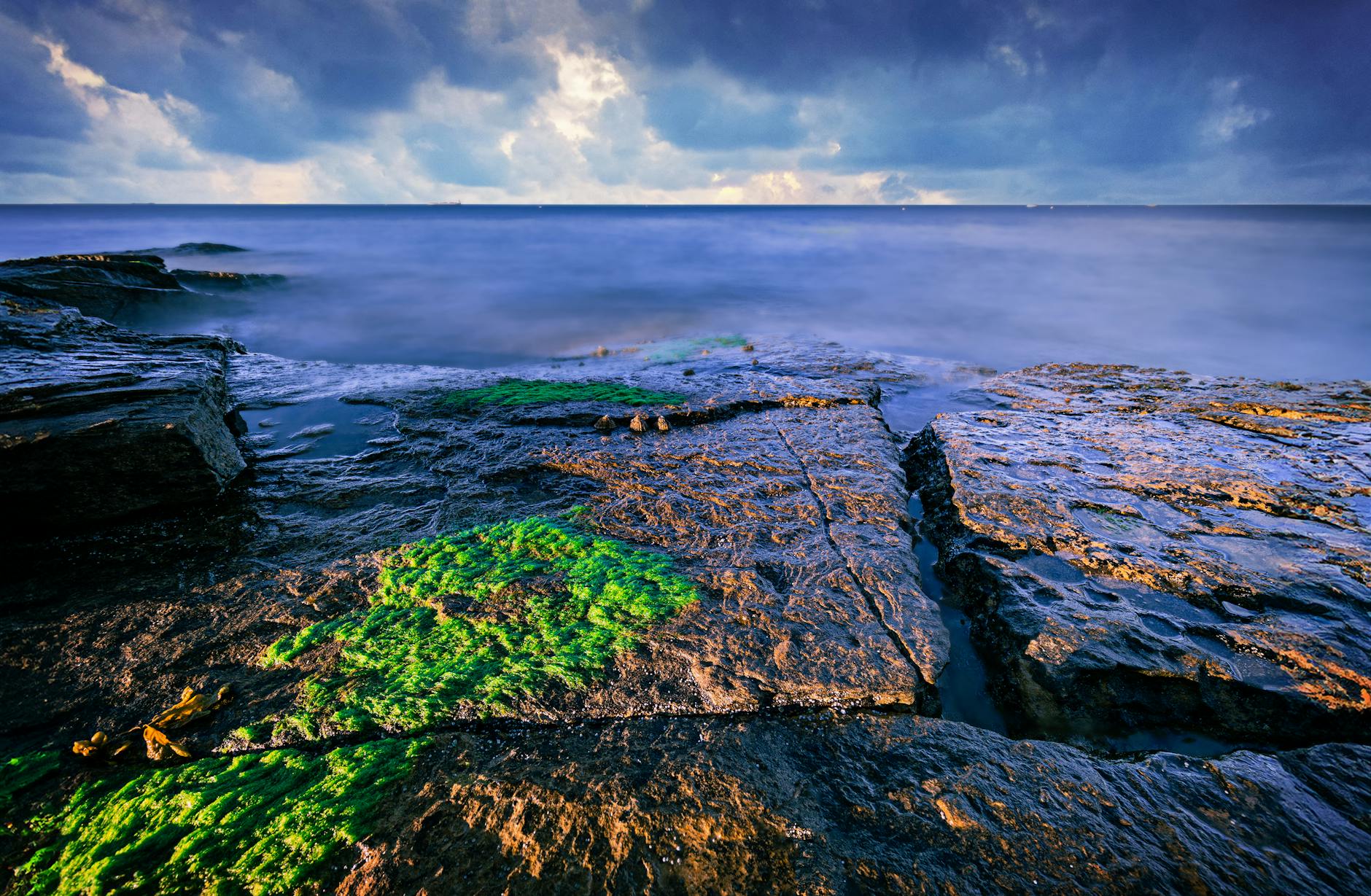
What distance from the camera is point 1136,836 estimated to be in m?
1.99

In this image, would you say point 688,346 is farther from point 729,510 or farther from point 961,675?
point 961,675

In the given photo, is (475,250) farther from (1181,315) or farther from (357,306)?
(1181,315)

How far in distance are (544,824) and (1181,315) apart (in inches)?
783

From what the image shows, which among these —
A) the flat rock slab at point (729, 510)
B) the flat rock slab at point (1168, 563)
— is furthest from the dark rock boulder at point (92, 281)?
the flat rock slab at point (1168, 563)

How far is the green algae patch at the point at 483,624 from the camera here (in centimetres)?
262

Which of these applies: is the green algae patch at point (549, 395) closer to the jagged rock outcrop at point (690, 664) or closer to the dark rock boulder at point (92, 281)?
the jagged rock outcrop at point (690, 664)

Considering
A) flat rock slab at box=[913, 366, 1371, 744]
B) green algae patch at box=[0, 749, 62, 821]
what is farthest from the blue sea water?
green algae patch at box=[0, 749, 62, 821]

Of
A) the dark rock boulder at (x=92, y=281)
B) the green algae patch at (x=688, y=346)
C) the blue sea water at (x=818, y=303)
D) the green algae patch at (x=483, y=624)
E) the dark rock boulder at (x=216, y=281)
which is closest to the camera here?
the green algae patch at (x=483, y=624)

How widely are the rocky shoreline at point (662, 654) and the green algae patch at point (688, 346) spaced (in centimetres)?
491

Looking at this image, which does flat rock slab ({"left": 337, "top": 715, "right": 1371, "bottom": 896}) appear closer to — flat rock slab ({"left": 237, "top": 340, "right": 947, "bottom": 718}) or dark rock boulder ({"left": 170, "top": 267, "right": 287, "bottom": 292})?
flat rock slab ({"left": 237, "top": 340, "right": 947, "bottom": 718})

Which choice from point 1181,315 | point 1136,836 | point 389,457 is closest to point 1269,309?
point 1181,315

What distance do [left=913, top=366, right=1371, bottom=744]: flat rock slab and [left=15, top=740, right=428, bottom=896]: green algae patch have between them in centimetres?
305

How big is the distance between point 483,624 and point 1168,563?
406 centimetres

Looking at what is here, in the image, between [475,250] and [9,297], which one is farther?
[475,250]
